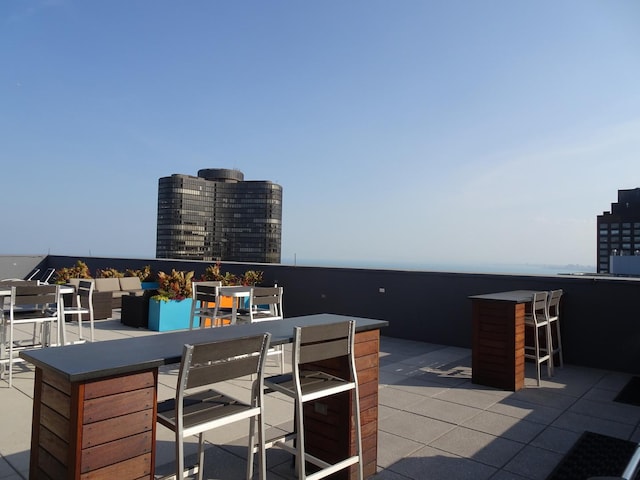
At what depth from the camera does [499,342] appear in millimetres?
4570

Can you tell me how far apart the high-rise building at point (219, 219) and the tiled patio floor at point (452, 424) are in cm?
5866

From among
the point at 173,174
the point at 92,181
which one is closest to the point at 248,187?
the point at 173,174

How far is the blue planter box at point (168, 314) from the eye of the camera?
295 inches

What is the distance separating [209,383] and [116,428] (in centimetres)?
37

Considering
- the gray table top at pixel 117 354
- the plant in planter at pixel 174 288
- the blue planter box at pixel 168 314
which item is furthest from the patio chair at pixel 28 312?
the gray table top at pixel 117 354

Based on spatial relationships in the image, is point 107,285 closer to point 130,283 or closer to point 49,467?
point 130,283

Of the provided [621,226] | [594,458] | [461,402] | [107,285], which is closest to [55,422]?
[594,458]

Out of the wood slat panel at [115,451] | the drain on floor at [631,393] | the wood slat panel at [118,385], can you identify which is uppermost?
the wood slat panel at [118,385]

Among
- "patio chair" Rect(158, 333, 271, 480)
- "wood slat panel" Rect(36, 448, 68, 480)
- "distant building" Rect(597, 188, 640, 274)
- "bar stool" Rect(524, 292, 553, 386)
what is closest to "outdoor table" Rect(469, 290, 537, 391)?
"bar stool" Rect(524, 292, 553, 386)

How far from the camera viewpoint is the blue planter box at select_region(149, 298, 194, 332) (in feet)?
24.6

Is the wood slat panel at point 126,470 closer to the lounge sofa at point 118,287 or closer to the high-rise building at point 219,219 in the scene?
the lounge sofa at point 118,287

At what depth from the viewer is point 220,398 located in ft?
6.86

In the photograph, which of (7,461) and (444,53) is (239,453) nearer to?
(7,461)

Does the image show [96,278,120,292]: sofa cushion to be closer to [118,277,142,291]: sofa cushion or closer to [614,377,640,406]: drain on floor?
[118,277,142,291]: sofa cushion
